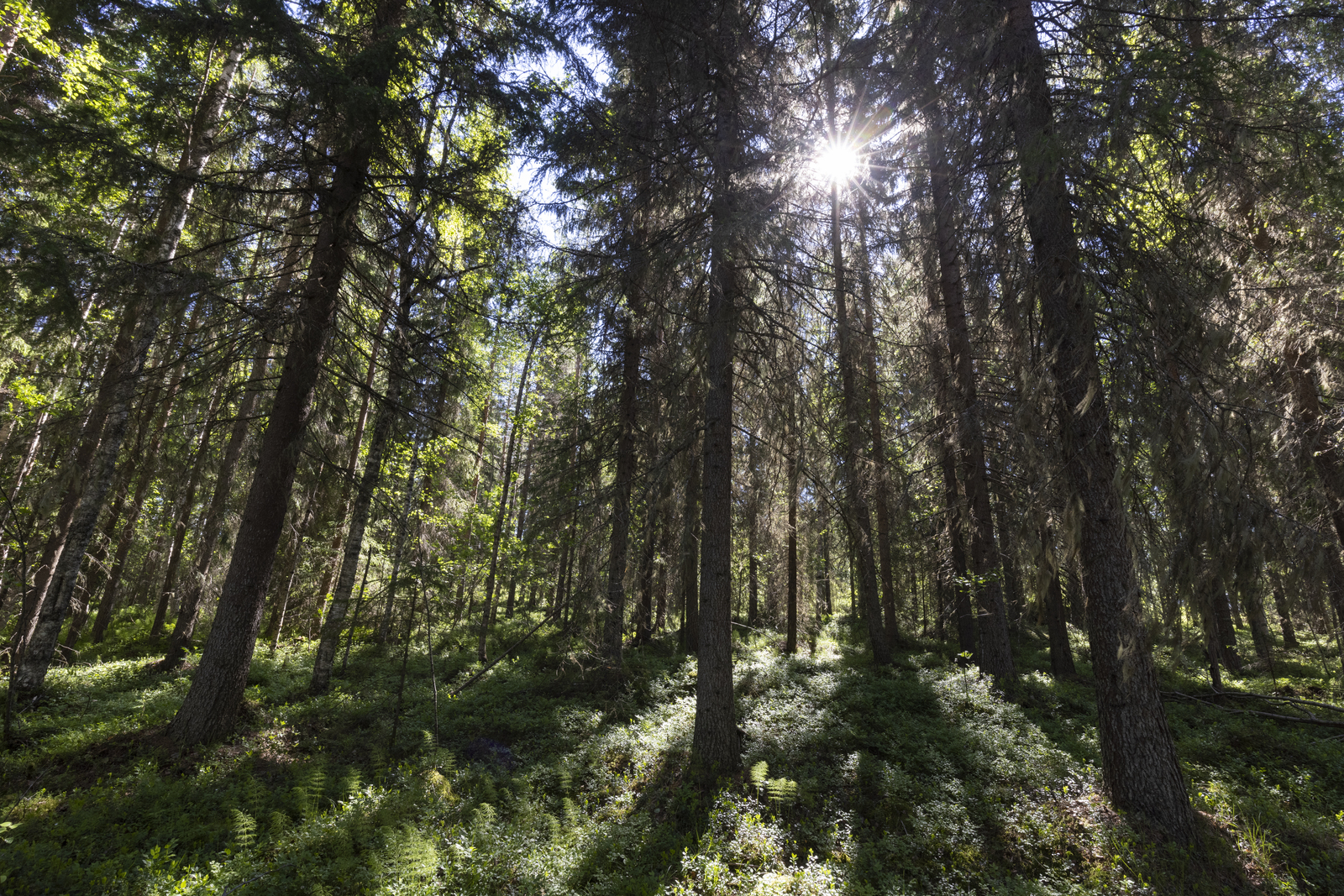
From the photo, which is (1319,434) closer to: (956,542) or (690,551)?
(956,542)

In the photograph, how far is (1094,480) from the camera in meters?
6.35

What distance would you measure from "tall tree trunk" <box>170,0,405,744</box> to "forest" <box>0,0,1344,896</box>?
0.06 metres

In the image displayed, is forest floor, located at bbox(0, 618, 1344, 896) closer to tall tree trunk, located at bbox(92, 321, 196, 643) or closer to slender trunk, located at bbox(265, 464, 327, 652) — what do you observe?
slender trunk, located at bbox(265, 464, 327, 652)

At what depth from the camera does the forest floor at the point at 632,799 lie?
5109 millimetres

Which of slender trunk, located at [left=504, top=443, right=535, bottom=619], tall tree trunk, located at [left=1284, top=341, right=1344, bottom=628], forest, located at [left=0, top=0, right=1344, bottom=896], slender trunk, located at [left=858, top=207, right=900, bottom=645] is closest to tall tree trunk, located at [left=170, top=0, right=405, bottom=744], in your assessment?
forest, located at [left=0, top=0, right=1344, bottom=896]

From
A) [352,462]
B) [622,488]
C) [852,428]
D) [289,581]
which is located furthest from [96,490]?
[852,428]

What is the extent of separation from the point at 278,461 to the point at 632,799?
7178mm

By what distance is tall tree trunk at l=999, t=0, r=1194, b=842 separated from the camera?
5.79 meters

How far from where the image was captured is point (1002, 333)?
8.51 m

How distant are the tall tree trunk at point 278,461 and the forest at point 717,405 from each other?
63 mm

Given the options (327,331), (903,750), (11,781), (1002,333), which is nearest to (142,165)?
(327,331)

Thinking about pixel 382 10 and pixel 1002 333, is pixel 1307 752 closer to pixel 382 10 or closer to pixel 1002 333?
pixel 1002 333

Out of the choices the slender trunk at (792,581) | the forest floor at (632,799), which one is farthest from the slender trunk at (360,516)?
the slender trunk at (792,581)

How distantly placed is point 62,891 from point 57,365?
867 cm
